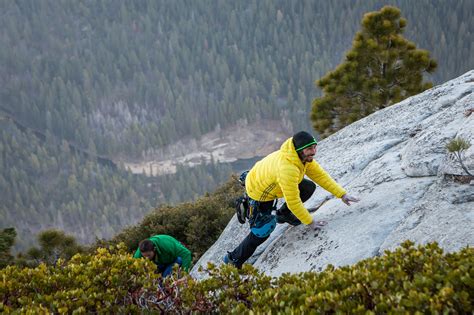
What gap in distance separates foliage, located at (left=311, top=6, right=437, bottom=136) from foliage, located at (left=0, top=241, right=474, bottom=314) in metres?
18.0

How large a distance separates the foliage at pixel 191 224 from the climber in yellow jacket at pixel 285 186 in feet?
25.4

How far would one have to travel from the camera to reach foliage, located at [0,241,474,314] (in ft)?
11.2

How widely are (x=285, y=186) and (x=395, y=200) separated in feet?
5.77

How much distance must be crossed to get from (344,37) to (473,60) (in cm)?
4133

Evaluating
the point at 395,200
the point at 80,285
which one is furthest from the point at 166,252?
the point at 395,200

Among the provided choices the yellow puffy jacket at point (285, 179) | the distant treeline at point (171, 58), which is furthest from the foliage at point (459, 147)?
the distant treeline at point (171, 58)

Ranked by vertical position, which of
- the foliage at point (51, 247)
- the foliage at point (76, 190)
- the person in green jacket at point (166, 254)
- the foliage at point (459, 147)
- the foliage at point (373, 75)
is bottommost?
the foliage at point (76, 190)

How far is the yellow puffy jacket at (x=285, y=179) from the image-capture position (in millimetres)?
6918

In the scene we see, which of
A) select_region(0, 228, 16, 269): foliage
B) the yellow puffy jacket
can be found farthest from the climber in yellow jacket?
select_region(0, 228, 16, 269): foliage

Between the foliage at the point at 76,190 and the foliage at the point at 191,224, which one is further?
the foliage at the point at 76,190

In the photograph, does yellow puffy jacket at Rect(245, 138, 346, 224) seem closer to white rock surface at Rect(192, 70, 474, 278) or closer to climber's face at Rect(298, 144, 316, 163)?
climber's face at Rect(298, 144, 316, 163)

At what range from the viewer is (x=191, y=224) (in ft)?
53.7

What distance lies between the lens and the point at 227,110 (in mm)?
128875

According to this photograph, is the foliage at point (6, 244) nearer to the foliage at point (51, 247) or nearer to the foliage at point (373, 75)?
the foliage at point (51, 247)
